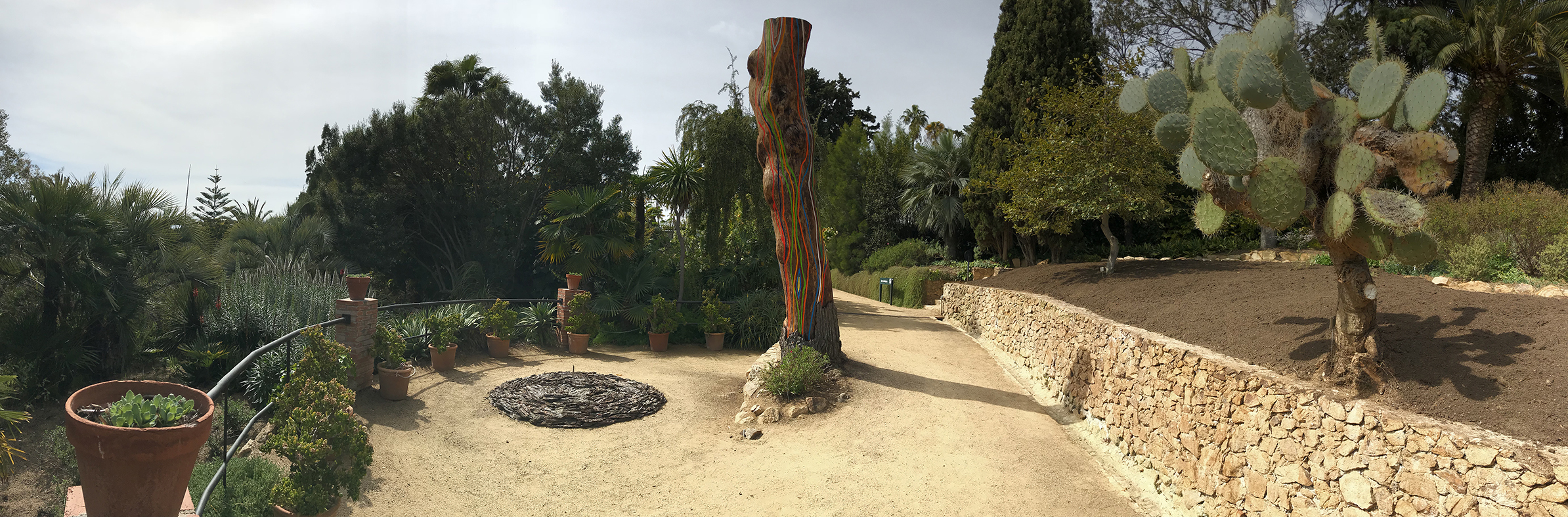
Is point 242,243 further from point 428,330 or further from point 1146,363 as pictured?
point 1146,363

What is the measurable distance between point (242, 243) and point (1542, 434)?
17.4 m

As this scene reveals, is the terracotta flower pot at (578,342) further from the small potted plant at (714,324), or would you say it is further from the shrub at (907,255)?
the shrub at (907,255)

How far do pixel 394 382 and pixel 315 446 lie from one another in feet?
8.93

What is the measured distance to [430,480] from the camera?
5.48 m

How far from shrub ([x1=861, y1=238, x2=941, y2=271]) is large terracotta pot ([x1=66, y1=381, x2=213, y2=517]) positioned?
55.6 ft

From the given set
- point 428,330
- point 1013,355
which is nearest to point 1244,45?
point 1013,355

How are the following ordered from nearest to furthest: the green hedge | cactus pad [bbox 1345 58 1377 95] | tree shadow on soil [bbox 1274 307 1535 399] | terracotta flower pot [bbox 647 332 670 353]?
tree shadow on soil [bbox 1274 307 1535 399]
cactus pad [bbox 1345 58 1377 95]
terracotta flower pot [bbox 647 332 670 353]
the green hedge

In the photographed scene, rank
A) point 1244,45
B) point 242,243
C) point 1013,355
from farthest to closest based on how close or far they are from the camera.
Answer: point 242,243, point 1013,355, point 1244,45

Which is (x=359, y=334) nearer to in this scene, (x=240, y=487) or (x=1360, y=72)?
(x=240, y=487)

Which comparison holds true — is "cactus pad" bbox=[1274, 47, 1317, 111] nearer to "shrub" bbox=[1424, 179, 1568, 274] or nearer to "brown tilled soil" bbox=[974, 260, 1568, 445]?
"brown tilled soil" bbox=[974, 260, 1568, 445]

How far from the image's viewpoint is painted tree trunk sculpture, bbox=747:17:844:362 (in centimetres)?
834

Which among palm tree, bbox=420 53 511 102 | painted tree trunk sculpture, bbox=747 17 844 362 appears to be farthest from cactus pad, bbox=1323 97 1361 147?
palm tree, bbox=420 53 511 102

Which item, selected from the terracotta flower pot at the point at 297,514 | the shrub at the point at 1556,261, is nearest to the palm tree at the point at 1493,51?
the shrub at the point at 1556,261

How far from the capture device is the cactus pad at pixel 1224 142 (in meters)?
4.42
